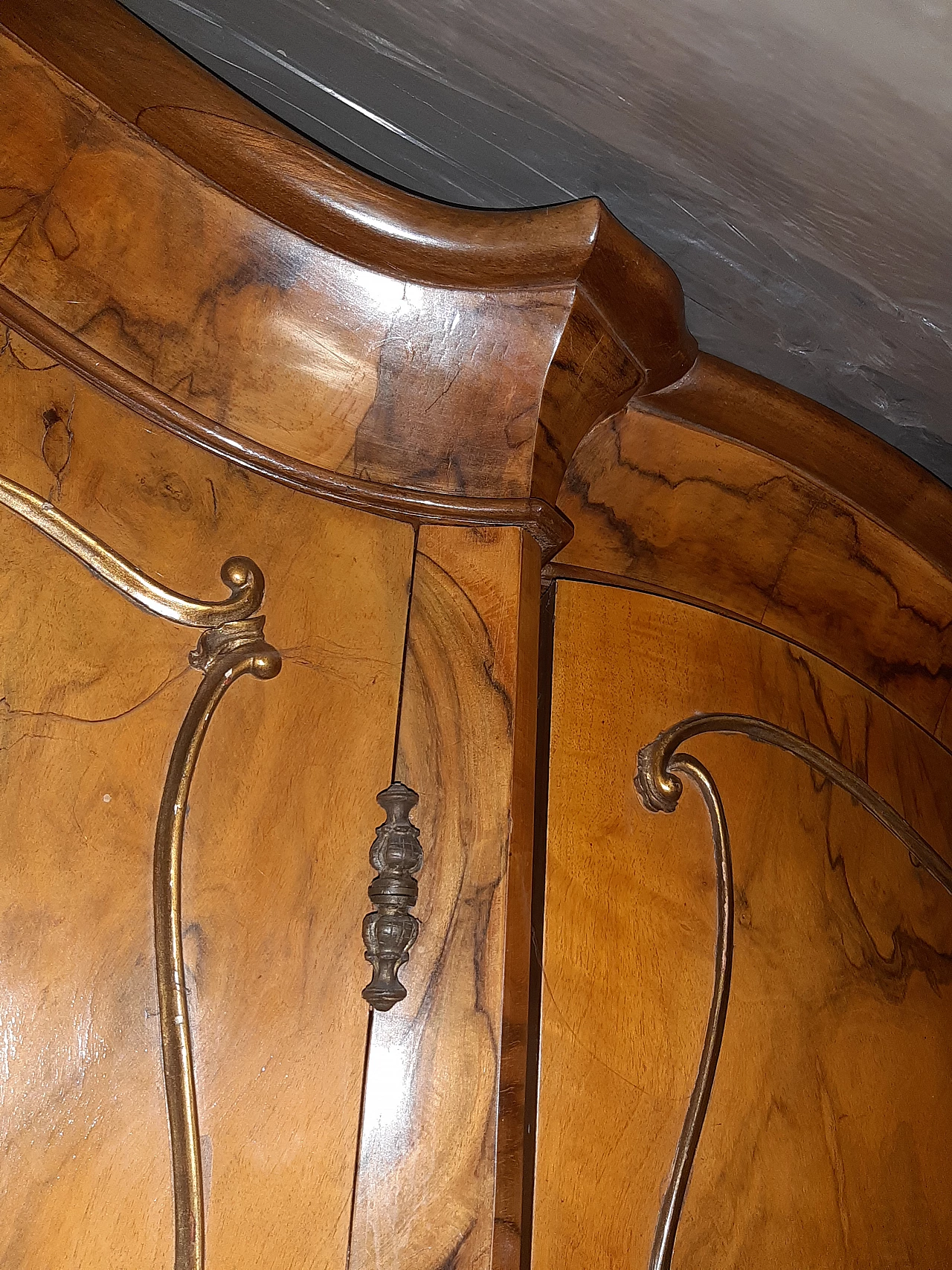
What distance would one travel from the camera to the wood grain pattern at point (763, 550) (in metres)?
0.76

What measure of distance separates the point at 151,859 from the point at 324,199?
13.9 inches

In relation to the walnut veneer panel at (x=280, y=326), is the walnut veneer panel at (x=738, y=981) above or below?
below

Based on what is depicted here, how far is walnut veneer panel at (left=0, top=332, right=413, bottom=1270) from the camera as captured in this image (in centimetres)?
47

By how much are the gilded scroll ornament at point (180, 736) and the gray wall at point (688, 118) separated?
1.24 feet

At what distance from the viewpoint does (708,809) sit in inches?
28.2

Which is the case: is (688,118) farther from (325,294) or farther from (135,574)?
(135,574)

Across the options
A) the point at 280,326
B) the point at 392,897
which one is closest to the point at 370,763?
the point at 392,897

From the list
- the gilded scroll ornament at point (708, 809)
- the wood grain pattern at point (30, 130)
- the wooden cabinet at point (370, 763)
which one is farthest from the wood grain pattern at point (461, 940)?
the wood grain pattern at point (30, 130)

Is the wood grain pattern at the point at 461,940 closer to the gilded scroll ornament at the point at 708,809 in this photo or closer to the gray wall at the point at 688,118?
the gilded scroll ornament at the point at 708,809

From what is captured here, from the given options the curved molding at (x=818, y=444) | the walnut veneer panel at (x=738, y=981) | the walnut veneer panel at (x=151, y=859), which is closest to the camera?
the walnut veneer panel at (x=151, y=859)

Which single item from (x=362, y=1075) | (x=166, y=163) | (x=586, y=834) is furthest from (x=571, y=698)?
(x=166, y=163)

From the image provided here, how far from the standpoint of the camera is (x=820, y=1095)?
28.2 inches

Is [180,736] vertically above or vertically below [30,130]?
below

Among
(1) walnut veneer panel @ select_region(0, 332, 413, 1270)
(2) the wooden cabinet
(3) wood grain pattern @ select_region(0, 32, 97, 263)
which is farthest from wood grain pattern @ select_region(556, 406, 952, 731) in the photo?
(3) wood grain pattern @ select_region(0, 32, 97, 263)
